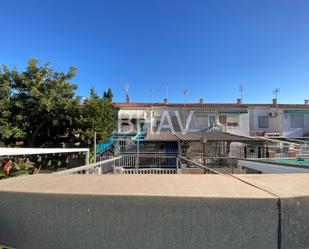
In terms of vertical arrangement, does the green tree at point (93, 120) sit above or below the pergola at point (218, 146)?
above

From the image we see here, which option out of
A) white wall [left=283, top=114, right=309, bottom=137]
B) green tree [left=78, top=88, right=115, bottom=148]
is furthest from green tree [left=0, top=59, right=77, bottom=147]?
white wall [left=283, top=114, right=309, bottom=137]

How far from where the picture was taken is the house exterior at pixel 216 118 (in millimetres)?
30344

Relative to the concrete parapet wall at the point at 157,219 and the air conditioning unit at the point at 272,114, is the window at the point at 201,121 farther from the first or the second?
the concrete parapet wall at the point at 157,219

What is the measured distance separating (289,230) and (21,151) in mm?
3680

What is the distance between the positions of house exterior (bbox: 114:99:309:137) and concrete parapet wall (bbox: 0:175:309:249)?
27601mm

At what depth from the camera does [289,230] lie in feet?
6.39

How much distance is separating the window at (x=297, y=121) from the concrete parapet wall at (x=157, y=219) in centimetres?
3590

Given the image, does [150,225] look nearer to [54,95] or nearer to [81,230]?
[81,230]

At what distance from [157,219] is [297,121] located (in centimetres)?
3708

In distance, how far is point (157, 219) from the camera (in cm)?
197

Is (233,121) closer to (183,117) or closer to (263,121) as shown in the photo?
(263,121)

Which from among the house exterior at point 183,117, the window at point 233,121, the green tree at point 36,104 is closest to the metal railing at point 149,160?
the green tree at point 36,104

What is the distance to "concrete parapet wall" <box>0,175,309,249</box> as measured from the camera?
1.93 meters

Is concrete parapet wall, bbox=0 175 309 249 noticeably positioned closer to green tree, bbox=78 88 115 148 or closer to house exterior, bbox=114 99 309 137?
→ green tree, bbox=78 88 115 148
